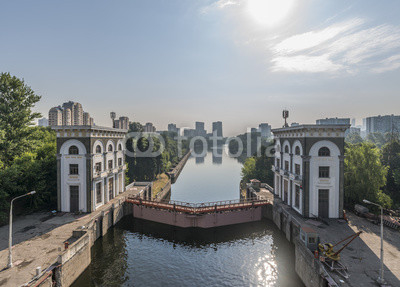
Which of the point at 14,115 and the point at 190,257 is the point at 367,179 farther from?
the point at 14,115

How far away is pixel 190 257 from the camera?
27.0m

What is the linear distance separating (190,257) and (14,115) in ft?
118

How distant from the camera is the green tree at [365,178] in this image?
35688mm

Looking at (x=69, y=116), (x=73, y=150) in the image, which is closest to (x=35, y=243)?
(x=73, y=150)

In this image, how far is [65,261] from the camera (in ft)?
66.3

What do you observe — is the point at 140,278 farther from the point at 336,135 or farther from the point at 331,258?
the point at 336,135

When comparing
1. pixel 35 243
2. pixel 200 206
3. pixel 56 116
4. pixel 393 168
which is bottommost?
pixel 35 243

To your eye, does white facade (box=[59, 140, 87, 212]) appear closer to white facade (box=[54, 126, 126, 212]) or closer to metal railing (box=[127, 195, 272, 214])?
white facade (box=[54, 126, 126, 212])

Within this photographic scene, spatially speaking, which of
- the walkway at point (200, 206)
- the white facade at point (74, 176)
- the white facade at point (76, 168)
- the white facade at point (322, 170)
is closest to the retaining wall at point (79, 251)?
the white facade at point (76, 168)

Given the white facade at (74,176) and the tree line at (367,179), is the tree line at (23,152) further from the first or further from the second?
the tree line at (367,179)

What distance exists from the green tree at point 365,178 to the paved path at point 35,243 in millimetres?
42012

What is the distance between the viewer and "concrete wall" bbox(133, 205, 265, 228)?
34.7 m

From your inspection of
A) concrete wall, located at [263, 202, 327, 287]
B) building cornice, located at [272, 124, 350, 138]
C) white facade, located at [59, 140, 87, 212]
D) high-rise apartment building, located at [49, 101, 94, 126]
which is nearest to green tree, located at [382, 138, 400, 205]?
building cornice, located at [272, 124, 350, 138]

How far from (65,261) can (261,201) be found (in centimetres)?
2973
